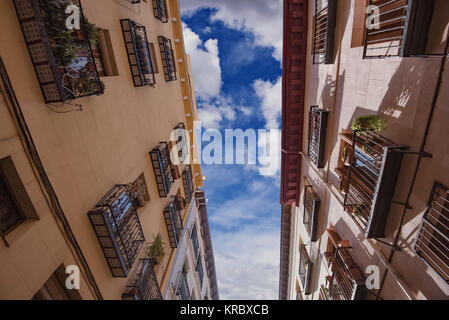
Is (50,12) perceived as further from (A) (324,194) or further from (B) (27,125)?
(A) (324,194)

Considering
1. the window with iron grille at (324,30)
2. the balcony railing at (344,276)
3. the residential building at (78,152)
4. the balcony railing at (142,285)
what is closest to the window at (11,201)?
the residential building at (78,152)

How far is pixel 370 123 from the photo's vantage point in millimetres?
5023

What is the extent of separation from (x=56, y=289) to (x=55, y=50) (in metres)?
5.61

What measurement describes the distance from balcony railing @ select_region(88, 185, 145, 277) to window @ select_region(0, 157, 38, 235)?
1.53 metres

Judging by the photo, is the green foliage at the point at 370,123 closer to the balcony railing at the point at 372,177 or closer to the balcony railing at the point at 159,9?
the balcony railing at the point at 372,177

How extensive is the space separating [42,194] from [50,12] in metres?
3.93

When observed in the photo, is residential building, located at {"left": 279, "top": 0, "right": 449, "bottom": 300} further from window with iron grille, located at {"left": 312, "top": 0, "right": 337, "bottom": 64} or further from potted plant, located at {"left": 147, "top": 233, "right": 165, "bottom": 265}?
potted plant, located at {"left": 147, "top": 233, "right": 165, "bottom": 265}

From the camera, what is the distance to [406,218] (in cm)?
476

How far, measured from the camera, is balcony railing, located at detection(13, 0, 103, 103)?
160 inches

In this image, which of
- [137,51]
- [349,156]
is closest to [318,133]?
[349,156]

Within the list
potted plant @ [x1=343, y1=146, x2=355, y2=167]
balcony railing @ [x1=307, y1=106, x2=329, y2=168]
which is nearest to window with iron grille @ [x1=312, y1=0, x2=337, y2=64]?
balcony railing @ [x1=307, y1=106, x2=329, y2=168]

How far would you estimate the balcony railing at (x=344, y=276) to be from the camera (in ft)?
20.8

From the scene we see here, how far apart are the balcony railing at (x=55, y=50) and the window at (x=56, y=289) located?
4170 mm

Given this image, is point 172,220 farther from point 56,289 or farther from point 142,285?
point 56,289
